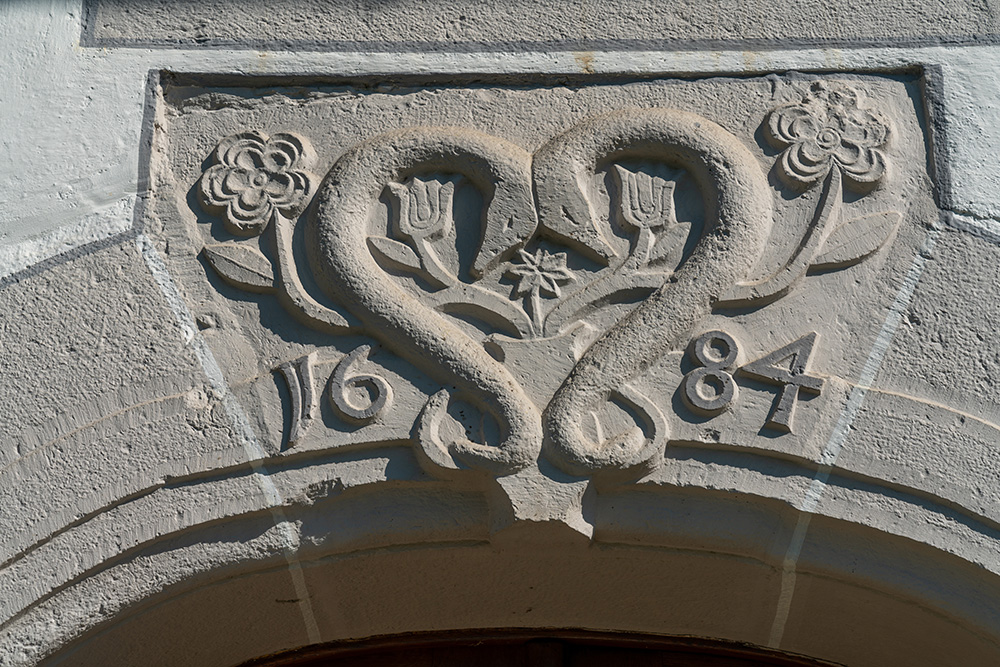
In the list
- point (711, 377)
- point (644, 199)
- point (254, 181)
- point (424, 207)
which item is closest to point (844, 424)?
point (711, 377)

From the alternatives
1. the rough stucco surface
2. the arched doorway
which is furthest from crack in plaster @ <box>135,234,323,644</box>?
the arched doorway

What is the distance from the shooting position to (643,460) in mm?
1507

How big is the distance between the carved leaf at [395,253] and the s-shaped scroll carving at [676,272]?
222 mm

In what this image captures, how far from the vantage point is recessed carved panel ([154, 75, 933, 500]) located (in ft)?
5.09

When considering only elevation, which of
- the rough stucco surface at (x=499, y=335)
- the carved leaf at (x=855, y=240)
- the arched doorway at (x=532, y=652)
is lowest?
the arched doorway at (x=532, y=652)

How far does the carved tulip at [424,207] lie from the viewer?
5.52 ft

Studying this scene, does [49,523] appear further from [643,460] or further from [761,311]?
[761,311]

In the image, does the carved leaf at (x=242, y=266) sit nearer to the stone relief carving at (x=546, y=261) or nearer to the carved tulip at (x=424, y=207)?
the stone relief carving at (x=546, y=261)

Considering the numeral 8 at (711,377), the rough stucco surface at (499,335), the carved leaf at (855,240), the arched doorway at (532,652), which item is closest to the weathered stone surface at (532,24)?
the rough stucco surface at (499,335)

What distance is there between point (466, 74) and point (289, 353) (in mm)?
601

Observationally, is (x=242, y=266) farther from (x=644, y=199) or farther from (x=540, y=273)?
(x=644, y=199)

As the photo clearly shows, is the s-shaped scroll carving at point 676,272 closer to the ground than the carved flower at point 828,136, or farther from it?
closer to the ground

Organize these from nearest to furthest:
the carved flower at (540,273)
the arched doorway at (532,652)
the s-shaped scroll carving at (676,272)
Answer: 1. the s-shaped scroll carving at (676,272)
2. the carved flower at (540,273)
3. the arched doorway at (532,652)

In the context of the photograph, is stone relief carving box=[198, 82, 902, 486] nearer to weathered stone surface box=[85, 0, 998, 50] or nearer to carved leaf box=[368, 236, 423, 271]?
carved leaf box=[368, 236, 423, 271]
